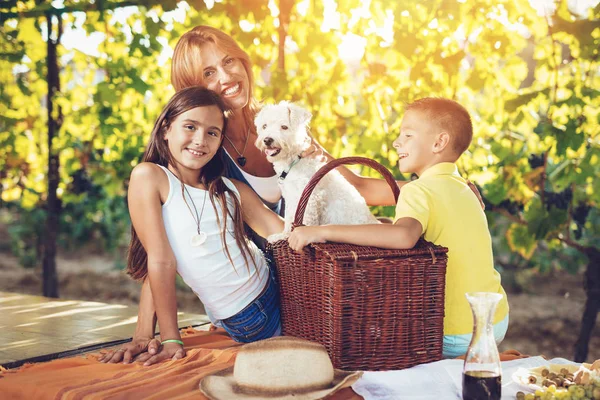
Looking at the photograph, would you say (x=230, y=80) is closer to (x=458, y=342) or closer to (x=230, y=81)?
(x=230, y=81)

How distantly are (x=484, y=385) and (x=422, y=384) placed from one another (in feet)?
1.14

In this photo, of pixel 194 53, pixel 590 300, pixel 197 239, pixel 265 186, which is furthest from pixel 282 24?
pixel 590 300

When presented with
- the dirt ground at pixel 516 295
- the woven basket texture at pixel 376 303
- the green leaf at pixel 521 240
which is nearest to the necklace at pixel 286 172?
the woven basket texture at pixel 376 303

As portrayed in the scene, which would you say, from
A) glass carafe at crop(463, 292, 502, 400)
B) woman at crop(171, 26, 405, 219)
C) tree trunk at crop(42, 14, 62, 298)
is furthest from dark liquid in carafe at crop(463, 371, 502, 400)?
Result: tree trunk at crop(42, 14, 62, 298)

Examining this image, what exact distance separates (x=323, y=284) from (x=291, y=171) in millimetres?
857

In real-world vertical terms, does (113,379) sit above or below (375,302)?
below

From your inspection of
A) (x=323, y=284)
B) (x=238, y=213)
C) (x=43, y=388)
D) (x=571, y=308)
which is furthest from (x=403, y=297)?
(x=571, y=308)

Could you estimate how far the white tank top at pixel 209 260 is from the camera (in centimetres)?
282

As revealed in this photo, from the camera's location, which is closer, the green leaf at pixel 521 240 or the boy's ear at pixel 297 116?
the boy's ear at pixel 297 116

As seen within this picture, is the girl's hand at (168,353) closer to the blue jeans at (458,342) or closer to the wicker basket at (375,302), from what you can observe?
the wicker basket at (375,302)

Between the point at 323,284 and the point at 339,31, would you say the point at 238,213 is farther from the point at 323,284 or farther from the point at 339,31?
the point at 339,31

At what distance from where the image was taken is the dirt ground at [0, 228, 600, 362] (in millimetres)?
6539

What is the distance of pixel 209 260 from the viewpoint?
9.31ft

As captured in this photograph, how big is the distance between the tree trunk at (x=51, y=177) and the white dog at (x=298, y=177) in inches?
110
